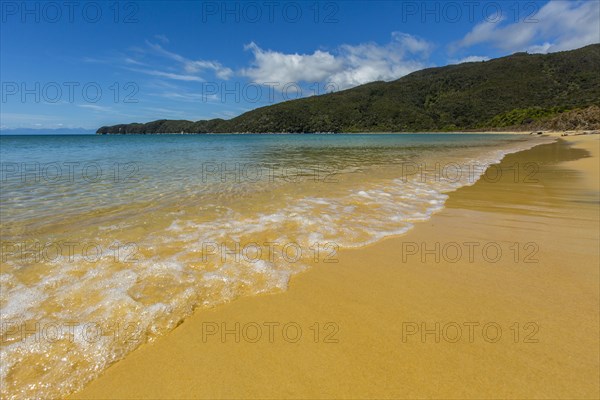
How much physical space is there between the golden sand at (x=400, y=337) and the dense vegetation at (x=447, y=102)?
346 ft

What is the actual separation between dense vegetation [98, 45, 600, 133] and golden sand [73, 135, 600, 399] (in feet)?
346

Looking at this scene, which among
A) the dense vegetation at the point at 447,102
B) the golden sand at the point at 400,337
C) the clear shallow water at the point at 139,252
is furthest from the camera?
the dense vegetation at the point at 447,102

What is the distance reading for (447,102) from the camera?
452ft

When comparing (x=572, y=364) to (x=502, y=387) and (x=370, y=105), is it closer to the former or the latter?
(x=502, y=387)

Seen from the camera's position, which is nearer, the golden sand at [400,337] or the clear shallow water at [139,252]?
the golden sand at [400,337]

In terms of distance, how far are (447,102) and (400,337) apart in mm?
158439

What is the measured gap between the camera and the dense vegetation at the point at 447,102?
355 ft

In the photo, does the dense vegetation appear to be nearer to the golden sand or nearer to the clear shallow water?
the clear shallow water

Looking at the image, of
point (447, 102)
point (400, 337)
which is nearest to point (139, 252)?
point (400, 337)

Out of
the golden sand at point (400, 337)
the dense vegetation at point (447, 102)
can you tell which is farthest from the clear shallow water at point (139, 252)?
the dense vegetation at point (447, 102)

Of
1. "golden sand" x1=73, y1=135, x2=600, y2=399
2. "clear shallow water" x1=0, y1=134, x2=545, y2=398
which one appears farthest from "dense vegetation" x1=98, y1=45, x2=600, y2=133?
"golden sand" x1=73, y1=135, x2=600, y2=399

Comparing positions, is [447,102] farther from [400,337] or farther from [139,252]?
[400,337]

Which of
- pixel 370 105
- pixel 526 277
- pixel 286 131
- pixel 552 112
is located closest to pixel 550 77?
pixel 552 112

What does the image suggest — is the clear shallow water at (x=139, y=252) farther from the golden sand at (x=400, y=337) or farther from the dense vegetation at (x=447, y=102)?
the dense vegetation at (x=447, y=102)
